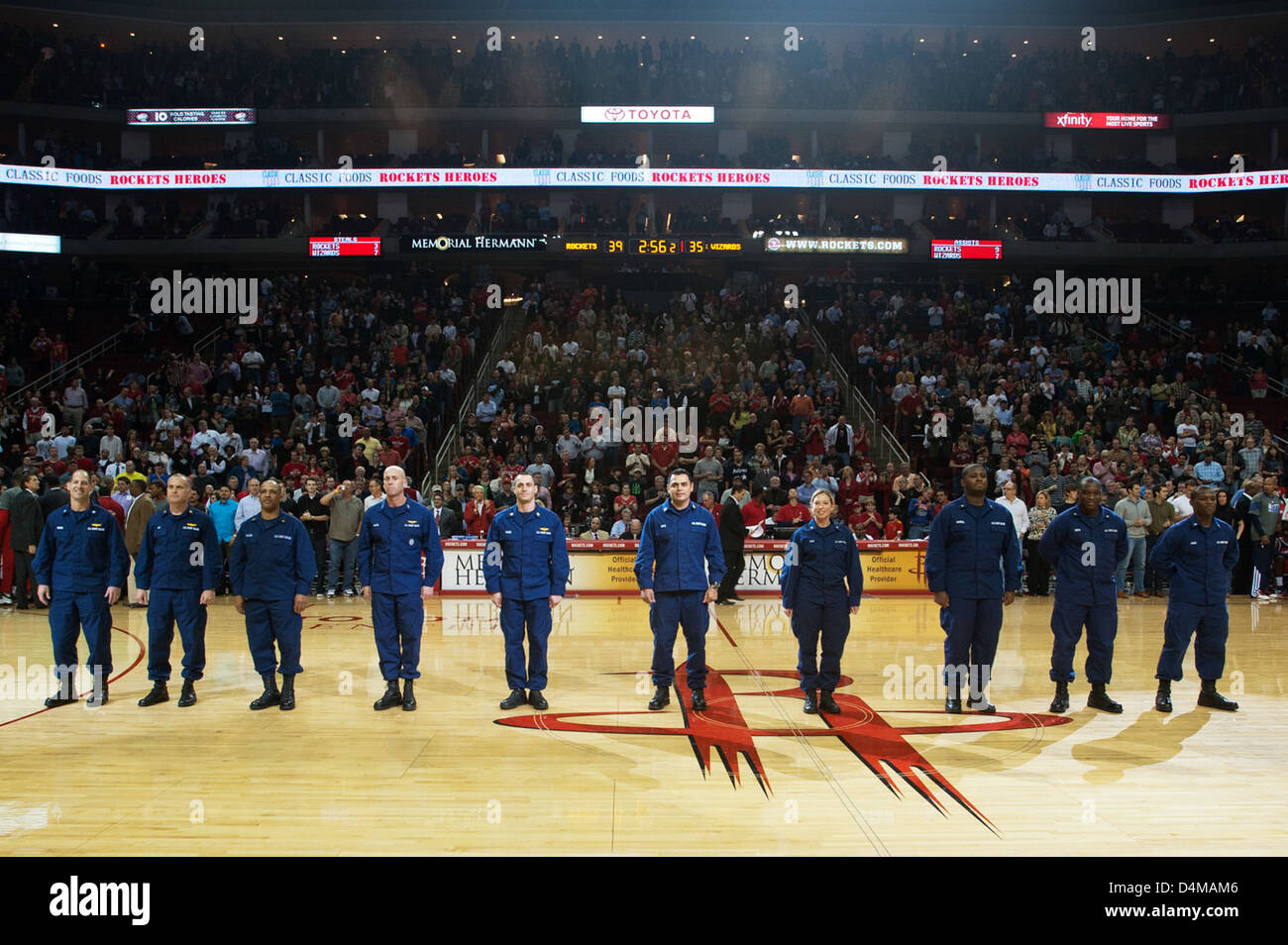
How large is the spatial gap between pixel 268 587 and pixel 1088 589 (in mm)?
6831

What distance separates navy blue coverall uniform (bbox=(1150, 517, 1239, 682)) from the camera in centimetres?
821

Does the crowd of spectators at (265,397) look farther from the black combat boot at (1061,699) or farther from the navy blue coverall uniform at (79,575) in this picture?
the black combat boot at (1061,699)

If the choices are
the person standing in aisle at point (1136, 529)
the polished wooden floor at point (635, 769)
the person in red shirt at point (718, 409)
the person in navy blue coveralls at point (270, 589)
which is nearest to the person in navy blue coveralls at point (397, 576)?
the polished wooden floor at point (635, 769)

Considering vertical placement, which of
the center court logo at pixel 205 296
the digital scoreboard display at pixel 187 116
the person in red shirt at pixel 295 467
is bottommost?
the person in red shirt at pixel 295 467

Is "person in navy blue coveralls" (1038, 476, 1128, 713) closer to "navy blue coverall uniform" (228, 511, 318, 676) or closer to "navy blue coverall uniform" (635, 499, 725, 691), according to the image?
"navy blue coverall uniform" (635, 499, 725, 691)

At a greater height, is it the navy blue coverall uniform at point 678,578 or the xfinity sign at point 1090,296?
the xfinity sign at point 1090,296

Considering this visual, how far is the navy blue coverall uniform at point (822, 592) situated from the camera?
321 inches

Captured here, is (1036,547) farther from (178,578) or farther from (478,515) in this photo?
(178,578)

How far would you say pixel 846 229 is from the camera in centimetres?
3011

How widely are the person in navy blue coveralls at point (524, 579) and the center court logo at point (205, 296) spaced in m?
21.9

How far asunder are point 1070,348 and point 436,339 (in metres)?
15.5

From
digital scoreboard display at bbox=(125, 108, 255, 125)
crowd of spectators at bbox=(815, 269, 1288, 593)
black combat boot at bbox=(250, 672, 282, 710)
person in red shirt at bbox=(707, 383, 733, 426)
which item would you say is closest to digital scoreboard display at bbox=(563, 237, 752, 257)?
crowd of spectators at bbox=(815, 269, 1288, 593)

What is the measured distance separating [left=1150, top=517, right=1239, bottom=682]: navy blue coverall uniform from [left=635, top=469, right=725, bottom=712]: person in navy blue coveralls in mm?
3821

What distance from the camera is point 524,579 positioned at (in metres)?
8.34
